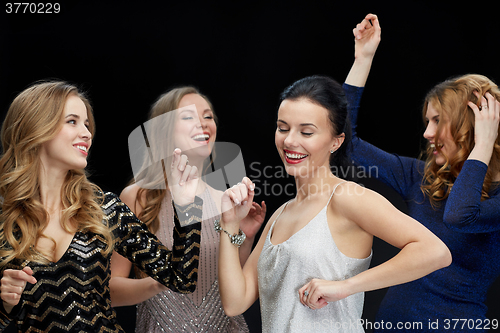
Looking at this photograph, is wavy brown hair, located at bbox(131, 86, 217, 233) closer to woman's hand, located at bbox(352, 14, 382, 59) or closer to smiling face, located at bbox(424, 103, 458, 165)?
woman's hand, located at bbox(352, 14, 382, 59)

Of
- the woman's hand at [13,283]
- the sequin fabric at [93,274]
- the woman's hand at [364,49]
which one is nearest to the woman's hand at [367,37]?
the woman's hand at [364,49]

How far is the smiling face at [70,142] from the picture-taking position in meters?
1.73

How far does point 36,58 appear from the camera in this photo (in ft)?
10.1

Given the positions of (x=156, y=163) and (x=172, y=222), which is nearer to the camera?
(x=172, y=222)

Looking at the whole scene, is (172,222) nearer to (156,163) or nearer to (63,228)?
(156,163)

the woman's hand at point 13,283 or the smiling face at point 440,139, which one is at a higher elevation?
the smiling face at point 440,139

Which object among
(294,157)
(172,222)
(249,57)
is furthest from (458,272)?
(249,57)

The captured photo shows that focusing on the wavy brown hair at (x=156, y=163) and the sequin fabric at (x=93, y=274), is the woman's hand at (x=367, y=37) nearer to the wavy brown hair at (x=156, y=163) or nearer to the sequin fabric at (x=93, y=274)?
the wavy brown hair at (x=156, y=163)

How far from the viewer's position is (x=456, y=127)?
2.00 meters

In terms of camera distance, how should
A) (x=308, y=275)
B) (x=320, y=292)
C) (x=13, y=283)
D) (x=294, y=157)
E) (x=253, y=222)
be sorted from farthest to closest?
(x=253, y=222), (x=294, y=157), (x=308, y=275), (x=320, y=292), (x=13, y=283)

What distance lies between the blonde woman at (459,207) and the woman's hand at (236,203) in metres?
0.74

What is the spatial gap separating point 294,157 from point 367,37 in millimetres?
847

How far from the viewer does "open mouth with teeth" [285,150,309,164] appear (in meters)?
1.83

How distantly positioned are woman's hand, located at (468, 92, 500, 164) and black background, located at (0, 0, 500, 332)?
1.18 metres
